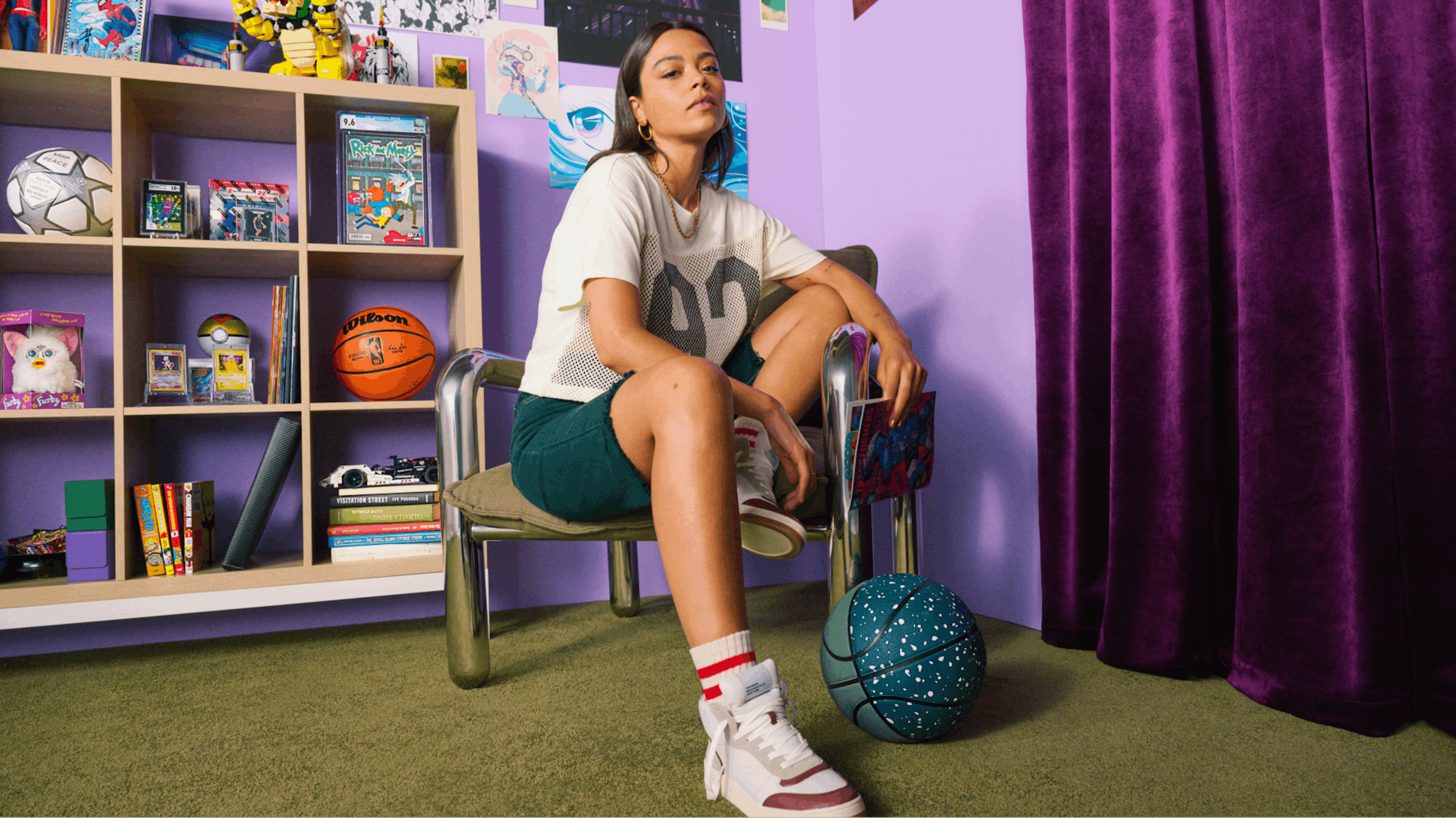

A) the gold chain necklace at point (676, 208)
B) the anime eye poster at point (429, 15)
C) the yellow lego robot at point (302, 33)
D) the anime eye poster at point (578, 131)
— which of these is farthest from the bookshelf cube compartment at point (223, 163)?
the gold chain necklace at point (676, 208)

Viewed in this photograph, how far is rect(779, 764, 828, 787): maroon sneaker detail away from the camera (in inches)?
30.2

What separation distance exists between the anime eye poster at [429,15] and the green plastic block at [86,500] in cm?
122

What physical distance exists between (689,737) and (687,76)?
3.36ft

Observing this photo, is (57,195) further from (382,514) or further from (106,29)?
(382,514)

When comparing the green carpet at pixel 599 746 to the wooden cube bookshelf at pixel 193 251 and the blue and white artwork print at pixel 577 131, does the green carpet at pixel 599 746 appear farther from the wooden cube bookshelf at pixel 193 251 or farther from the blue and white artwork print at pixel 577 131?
the blue and white artwork print at pixel 577 131

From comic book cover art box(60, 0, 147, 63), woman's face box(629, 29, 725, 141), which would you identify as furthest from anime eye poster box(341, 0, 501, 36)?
woman's face box(629, 29, 725, 141)

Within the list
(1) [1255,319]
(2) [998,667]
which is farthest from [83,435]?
(1) [1255,319]

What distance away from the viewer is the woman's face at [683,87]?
4.15 ft

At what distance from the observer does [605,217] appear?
1.11m

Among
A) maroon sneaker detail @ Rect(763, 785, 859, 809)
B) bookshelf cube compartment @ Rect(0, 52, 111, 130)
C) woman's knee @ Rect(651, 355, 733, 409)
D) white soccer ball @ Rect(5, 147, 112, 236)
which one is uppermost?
bookshelf cube compartment @ Rect(0, 52, 111, 130)

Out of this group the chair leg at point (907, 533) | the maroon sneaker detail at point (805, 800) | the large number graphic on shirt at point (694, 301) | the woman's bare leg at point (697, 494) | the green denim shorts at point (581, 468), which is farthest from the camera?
the chair leg at point (907, 533)

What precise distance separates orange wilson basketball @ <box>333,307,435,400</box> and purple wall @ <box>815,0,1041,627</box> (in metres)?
1.18

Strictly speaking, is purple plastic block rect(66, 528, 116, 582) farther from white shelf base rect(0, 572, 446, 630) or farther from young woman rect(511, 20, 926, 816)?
young woman rect(511, 20, 926, 816)

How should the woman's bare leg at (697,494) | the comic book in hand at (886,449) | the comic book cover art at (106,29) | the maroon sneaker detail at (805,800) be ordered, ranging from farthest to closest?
1. the comic book cover art at (106,29)
2. the comic book in hand at (886,449)
3. the woman's bare leg at (697,494)
4. the maroon sneaker detail at (805,800)
